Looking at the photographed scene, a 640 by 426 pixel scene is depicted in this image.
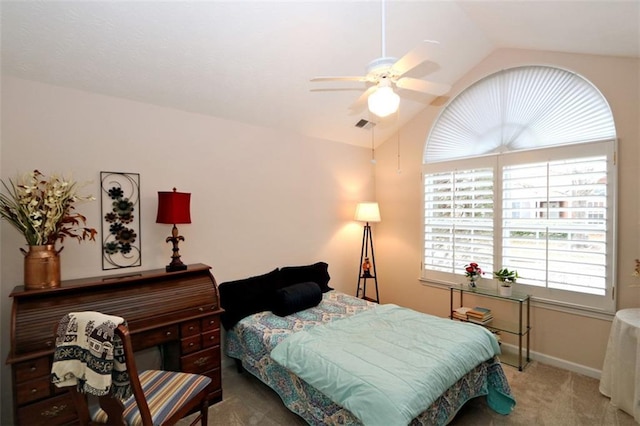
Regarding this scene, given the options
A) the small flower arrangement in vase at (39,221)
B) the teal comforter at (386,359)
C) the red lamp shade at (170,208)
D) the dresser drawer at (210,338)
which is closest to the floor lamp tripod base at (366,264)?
the teal comforter at (386,359)

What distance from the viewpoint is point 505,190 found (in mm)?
3338

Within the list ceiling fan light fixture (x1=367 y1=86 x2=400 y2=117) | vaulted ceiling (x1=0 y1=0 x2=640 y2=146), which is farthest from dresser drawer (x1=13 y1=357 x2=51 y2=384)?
ceiling fan light fixture (x1=367 y1=86 x2=400 y2=117)

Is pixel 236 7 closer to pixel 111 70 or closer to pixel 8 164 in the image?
pixel 111 70

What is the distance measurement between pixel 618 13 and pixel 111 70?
3.66m

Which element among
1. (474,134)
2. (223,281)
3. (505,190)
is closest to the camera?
(223,281)

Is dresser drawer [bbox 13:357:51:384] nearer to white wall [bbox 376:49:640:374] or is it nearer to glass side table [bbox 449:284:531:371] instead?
glass side table [bbox 449:284:531:371]

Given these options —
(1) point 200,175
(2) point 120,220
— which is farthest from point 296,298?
(2) point 120,220

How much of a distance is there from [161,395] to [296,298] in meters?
1.44

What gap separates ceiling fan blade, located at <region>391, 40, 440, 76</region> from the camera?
4.94ft

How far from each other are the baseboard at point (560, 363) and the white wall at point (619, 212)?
0.01m

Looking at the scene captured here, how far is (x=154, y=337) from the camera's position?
2217 millimetres

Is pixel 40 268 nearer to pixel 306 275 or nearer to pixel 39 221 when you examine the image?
pixel 39 221

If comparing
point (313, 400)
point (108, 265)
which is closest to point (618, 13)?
point (313, 400)

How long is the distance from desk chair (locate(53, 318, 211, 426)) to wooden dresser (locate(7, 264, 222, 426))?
1.02 ft
